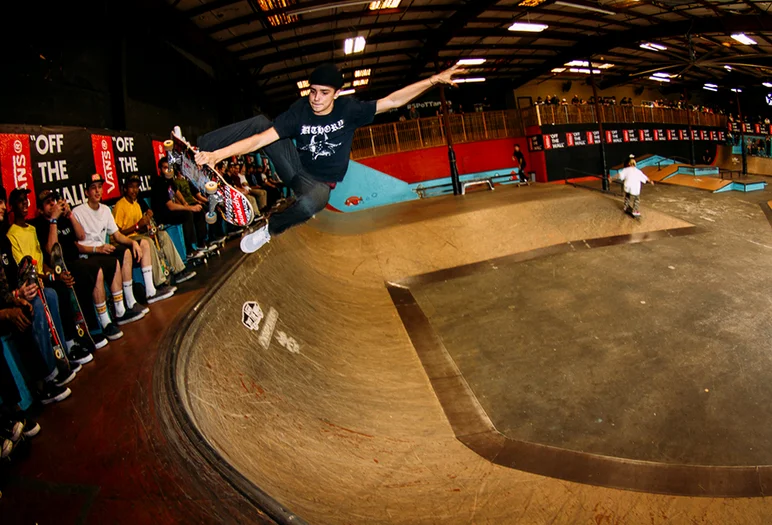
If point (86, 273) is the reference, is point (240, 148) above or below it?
above

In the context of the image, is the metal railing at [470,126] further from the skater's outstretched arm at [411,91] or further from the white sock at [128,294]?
the skater's outstretched arm at [411,91]

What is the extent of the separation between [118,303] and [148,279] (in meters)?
0.54

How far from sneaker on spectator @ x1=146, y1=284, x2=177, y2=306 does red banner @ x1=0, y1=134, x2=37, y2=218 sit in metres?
1.38

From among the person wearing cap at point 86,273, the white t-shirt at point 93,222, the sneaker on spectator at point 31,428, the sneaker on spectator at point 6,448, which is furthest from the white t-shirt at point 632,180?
the sneaker on spectator at point 6,448

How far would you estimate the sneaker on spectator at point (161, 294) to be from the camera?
13.8ft

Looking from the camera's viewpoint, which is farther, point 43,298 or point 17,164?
point 17,164

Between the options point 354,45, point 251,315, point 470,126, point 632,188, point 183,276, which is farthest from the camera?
point 470,126

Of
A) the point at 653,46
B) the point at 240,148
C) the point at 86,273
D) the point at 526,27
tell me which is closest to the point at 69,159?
the point at 86,273

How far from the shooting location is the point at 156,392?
2.39 m

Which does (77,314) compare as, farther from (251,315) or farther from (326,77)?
(326,77)

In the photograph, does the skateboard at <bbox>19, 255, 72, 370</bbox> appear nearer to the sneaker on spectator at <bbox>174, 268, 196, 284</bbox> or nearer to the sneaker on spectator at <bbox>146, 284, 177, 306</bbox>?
the sneaker on spectator at <bbox>146, 284, 177, 306</bbox>

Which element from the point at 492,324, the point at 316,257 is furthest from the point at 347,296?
the point at 492,324

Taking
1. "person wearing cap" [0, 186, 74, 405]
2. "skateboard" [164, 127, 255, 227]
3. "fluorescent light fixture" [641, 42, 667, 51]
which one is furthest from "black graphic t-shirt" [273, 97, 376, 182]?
"fluorescent light fixture" [641, 42, 667, 51]

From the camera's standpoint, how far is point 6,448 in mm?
1923
